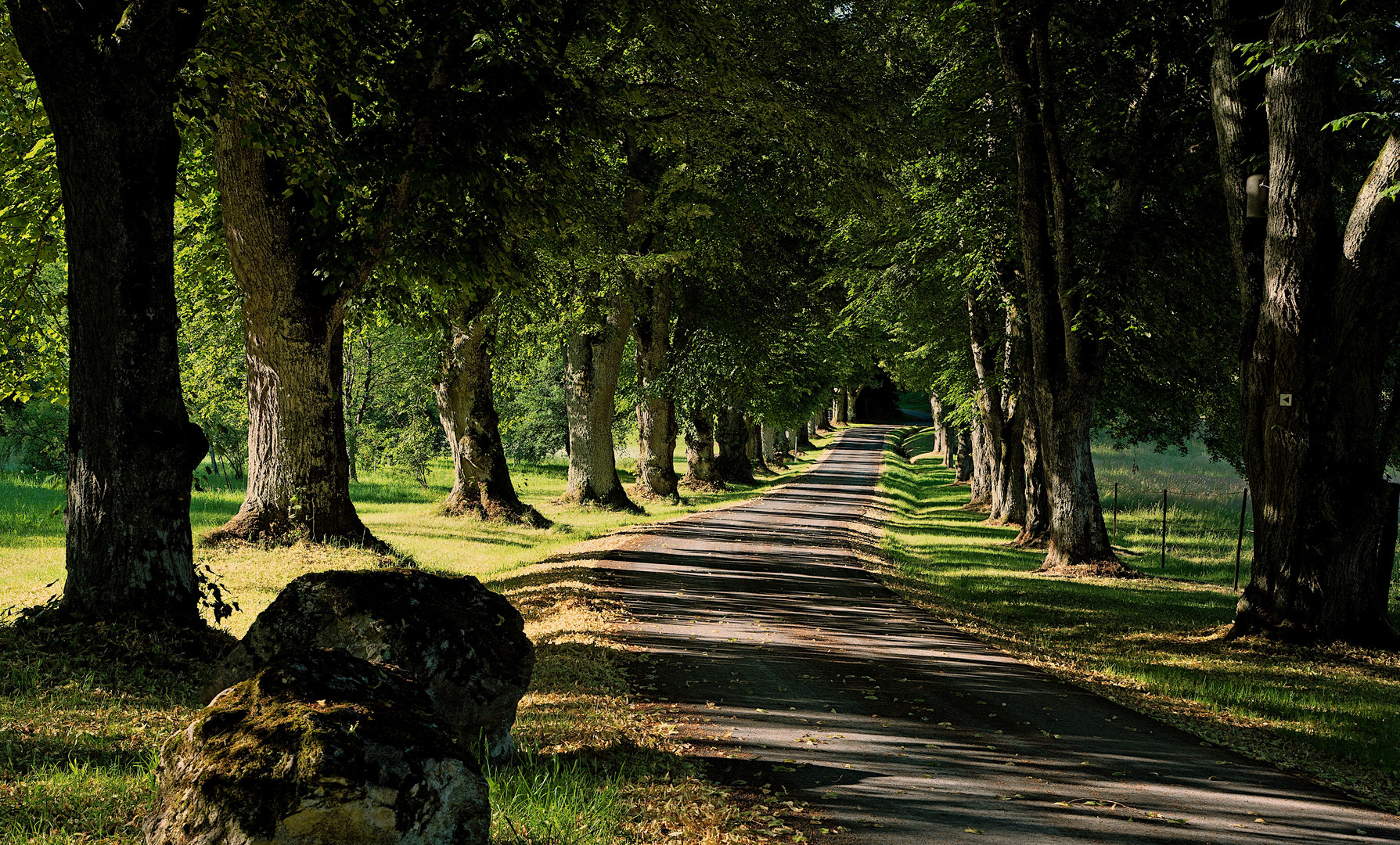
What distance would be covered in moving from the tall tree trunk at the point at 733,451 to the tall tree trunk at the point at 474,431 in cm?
1768

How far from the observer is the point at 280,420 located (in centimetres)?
1380

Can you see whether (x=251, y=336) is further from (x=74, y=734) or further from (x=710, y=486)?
(x=710, y=486)

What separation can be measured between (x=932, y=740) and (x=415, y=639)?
3760mm

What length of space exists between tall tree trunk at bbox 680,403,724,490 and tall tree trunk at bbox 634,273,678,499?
4.35 metres

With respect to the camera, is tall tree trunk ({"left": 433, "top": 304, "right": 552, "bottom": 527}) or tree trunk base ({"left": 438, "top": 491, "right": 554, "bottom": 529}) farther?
tall tree trunk ({"left": 433, "top": 304, "right": 552, "bottom": 527})

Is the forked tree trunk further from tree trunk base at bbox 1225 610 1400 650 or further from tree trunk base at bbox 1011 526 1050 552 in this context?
tree trunk base at bbox 1225 610 1400 650

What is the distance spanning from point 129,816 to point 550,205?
9257 millimetres

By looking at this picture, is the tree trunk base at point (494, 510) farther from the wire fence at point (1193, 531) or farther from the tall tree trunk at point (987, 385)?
the wire fence at point (1193, 531)

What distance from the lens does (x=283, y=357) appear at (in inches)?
535

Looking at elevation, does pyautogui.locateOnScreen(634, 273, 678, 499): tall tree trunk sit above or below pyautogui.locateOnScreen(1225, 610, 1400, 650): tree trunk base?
above

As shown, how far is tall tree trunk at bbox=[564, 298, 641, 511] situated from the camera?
2561 cm

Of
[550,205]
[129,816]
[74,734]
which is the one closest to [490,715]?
[129,816]

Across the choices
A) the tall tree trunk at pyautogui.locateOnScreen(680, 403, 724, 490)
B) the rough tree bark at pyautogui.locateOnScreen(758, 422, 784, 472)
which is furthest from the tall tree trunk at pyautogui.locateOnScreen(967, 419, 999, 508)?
the rough tree bark at pyautogui.locateOnScreen(758, 422, 784, 472)

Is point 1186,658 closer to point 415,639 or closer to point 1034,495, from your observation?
point 415,639
